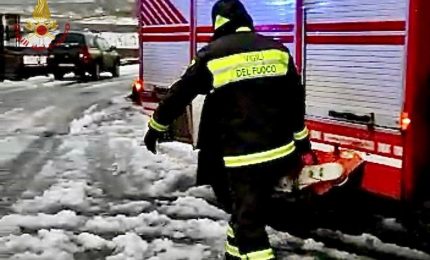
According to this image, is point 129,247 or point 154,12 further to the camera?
point 154,12

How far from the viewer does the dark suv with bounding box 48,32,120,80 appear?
2567 centimetres

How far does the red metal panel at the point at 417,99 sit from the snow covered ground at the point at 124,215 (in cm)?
64

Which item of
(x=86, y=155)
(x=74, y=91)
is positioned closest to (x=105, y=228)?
(x=86, y=155)

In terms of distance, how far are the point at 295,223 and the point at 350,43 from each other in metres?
1.78

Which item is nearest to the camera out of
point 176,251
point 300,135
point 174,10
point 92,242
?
point 300,135

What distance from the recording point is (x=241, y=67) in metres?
4.71

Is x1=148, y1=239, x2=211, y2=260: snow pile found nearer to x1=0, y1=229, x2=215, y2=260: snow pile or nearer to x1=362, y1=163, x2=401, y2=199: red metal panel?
x1=0, y1=229, x2=215, y2=260: snow pile

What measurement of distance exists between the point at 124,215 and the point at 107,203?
22.8 inches

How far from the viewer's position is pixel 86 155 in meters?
11.1

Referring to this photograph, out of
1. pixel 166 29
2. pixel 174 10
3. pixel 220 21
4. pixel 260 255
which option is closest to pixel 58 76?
pixel 166 29

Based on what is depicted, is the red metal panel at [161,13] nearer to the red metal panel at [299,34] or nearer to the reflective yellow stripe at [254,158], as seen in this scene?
the red metal panel at [299,34]

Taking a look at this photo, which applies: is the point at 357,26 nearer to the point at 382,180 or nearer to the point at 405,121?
the point at 405,121

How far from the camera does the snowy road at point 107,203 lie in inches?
247

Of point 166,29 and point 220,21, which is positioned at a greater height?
point 220,21
